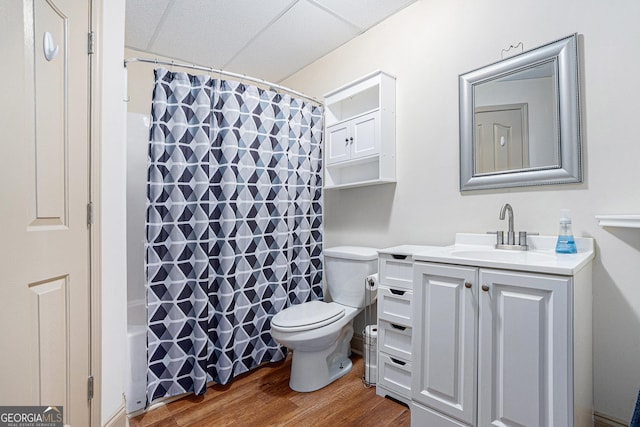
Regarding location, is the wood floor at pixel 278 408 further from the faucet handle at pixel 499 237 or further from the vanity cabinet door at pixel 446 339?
the faucet handle at pixel 499 237

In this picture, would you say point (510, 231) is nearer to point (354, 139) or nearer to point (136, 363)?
point (354, 139)

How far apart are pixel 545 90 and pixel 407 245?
1095mm

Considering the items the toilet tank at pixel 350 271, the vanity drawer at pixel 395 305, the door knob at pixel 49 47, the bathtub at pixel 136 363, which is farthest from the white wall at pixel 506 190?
the door knob at pixel 49 47

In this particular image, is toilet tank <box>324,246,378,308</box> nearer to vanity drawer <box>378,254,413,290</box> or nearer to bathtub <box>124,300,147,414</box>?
vanity drawer <box>378,254,413,290</box>

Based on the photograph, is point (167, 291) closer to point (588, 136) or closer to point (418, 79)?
point (418, 79)

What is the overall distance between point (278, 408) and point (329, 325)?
52 centimetres

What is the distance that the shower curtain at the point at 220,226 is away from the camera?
5.86ft

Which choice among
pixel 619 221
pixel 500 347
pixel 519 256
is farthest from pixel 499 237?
pixel 500 347

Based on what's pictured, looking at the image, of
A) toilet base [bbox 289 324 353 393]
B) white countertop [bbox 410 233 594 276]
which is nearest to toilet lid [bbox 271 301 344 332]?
toilet base [bbox 289 324 353 393]

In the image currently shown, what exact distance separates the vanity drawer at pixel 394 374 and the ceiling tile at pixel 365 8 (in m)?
2.22

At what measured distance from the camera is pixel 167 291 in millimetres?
1794

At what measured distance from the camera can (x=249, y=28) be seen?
2279mm

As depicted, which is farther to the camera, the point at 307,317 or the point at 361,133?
the point at 361,133

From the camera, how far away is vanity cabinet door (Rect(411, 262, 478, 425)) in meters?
1.26
